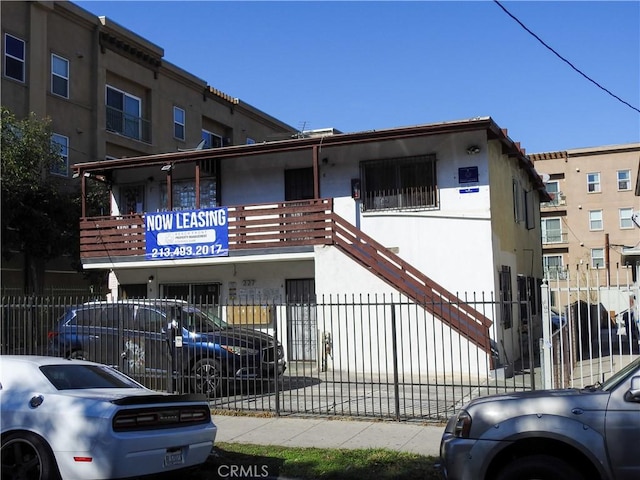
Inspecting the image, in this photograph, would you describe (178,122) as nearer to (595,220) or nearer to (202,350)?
(202,350)

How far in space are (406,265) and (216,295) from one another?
631cm

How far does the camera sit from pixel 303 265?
17359 mm

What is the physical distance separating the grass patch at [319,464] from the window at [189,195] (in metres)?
12.1

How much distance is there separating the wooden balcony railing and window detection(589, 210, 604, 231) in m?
31.7

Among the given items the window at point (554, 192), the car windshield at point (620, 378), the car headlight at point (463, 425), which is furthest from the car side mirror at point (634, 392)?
the window at point (554, 192)

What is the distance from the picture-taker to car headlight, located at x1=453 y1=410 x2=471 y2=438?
197 inches

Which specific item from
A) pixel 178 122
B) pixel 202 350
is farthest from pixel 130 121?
pixel 202 350

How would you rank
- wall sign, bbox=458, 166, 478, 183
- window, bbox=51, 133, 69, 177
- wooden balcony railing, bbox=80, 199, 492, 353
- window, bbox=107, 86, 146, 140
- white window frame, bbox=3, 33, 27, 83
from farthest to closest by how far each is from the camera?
window, bbox=107, 86, 146, 140 < window, bbox=51, 133, 69, 177 < white window frame, bbox=3, 33, 27, 83 < wall sign, bbox=458, 166, 478, 183 < wooden balcony railing, bbox=80, 199, 492, 353

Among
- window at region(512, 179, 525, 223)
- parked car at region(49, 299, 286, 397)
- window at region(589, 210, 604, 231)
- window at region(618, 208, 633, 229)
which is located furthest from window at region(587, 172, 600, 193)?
parked car at region(49, 299, 286, 397)

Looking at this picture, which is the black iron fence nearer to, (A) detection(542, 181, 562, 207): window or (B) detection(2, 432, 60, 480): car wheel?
(B) detection(2, 432, 60, 480): car wheel

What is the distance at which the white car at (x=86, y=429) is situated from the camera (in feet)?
17.9

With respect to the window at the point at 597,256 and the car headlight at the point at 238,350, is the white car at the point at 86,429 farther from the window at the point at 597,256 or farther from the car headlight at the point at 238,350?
the window at the point at 597,256

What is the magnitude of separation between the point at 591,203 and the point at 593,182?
4.81 ft

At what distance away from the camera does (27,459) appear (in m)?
5.73
